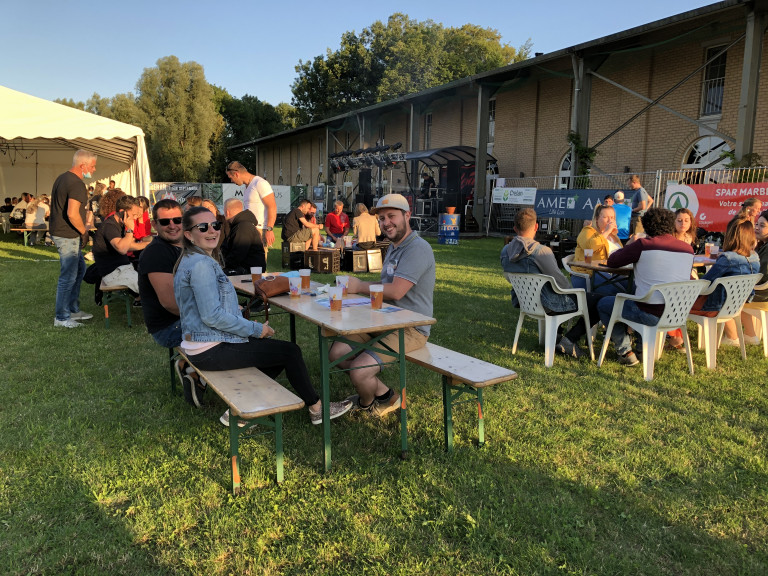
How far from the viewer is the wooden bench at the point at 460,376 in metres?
3.20

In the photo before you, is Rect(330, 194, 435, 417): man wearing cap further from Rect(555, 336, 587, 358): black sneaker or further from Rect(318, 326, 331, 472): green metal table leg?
Rect(555, 336, 587, 358): black sneaker

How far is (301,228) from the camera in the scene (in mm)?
11203

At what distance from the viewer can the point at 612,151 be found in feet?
58.5

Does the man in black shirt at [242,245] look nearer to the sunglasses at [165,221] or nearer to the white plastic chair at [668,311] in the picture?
the sunglasses at [165,221]

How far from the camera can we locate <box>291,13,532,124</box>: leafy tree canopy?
3856 centimetres

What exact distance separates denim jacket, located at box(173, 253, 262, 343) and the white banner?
14.4 m

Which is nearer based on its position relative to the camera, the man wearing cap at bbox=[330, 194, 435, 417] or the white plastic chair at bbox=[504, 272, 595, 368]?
the man wearing cap at bbox=[330, 194, 435, 417]

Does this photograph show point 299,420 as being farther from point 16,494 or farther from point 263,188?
point 263,188

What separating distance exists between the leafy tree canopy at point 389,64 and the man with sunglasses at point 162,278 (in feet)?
118

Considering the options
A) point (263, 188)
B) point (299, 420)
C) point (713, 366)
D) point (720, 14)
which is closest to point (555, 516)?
point (299, 420)

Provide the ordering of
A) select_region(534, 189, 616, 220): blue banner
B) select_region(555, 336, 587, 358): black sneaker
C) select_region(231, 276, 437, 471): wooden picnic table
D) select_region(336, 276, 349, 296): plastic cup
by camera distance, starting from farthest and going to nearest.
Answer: select_region(534, 189, 616, 220): blue banner → select_region(555, 336, 587, 358): black sneaker → select_region(336, 276, 349, 296): plastic cup → select_region(231, 276, 437, 471): wooden picnic table

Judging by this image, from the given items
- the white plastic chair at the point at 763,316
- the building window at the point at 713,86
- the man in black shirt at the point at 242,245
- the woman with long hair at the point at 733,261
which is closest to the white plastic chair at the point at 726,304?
the woman with long hair at the point at 733,261

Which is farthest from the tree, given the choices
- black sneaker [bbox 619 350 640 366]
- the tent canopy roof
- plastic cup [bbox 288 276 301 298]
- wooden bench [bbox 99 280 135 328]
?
black sneaker [bbox 619 350 640 366]

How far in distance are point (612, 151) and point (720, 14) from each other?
523 centimetres
